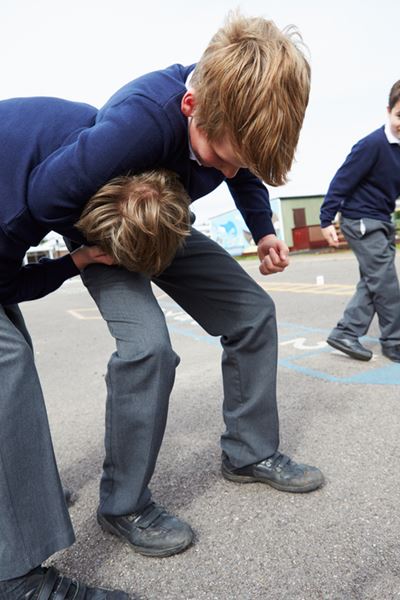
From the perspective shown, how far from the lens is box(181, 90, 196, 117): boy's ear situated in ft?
4.82

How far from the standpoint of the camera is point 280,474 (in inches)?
79.7

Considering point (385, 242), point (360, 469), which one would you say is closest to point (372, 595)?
point (360, 469)

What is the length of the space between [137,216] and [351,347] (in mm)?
2794

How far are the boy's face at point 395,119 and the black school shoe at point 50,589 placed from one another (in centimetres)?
334

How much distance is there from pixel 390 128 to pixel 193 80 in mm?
2594

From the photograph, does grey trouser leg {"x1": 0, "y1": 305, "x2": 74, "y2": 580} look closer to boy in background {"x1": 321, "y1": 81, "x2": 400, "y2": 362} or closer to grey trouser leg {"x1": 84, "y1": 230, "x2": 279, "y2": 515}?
grey trouser leg {"x1": 84, "y1": 230, "x2": 279, "y2": 515}

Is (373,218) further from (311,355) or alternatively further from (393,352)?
(311,355)

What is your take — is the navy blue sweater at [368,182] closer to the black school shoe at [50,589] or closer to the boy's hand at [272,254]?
the boy's hand at [272,254]

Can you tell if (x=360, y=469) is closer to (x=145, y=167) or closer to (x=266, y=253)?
(x=266, y=253)

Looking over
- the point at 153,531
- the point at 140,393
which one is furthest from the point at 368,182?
the point at 153,531

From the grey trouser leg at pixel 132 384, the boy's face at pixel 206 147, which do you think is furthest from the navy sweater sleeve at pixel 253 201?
the grey trouser leg at pixel 132 384

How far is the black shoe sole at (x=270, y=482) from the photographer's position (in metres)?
1.98

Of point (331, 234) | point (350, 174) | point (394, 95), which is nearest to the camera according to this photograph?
point (394, 95)

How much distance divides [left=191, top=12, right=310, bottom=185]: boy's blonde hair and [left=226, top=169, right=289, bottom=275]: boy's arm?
720mm
